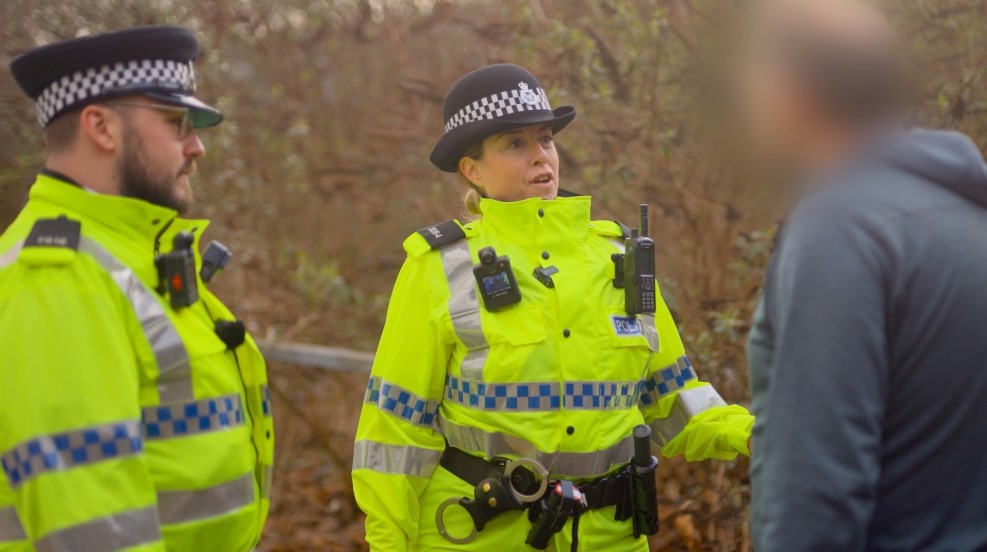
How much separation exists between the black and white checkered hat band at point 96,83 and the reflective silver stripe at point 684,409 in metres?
1.84

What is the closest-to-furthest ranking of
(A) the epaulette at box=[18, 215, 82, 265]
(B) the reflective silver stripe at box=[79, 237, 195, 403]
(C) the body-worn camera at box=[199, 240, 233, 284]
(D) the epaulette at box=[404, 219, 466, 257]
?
(A) the epaulette at box=[18, 215, 82, 265]
(B) the reflective silver stripe at box=[79, 237, 195, 403]
(C) the body-worn camera at box=[199, 240, 233, 284]
(D) the epaulette at box=[404, 219, 466, 257]

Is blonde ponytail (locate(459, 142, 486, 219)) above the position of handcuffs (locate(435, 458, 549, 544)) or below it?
above

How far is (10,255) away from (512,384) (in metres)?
1.41

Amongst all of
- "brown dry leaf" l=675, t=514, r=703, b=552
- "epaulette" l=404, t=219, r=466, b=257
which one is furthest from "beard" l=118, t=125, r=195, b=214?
"brown dry leaf" l=675, t=514, r=703, b=552

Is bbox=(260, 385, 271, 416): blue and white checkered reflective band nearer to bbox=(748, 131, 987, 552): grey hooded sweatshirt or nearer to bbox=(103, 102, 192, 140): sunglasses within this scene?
bbox=(103, 102, 192, 140): sunglasses

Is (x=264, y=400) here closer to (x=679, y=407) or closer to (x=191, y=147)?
(x=191, y=147)

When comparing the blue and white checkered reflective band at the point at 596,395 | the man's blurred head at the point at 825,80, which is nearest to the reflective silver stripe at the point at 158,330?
the blue and white checkered reflective band at the point at 596,395

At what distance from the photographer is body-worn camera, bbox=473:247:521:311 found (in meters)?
3.00

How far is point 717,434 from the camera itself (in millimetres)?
3062

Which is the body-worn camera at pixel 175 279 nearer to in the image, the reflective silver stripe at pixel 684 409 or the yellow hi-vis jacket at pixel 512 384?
the yellow hi-vis jacket at pixel 512 384

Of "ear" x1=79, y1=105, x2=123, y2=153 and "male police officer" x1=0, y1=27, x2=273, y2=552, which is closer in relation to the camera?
"male police officer" x1=0, y1=27, x2=273, y2=552

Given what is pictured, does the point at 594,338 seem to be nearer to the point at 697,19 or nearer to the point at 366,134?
the point at 697,19

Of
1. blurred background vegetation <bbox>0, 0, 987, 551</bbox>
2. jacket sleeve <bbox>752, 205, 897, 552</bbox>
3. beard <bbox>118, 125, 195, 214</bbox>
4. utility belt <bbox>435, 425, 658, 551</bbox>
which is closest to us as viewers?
jacket sleeve <bbox>752, 205, 897, 552</bbox>

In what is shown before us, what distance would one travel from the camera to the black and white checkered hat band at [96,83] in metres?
2.32
